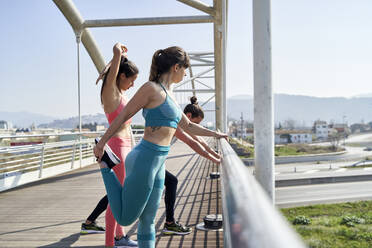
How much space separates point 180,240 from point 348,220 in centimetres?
2035

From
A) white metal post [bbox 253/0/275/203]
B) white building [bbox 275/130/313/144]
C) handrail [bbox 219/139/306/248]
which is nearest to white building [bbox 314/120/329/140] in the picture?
white building [bbox 275/130/313/144]

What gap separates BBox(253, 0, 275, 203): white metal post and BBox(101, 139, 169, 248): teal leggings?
54 cm

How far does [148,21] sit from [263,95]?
8.50 metres

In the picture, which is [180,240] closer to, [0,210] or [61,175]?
[0,210]

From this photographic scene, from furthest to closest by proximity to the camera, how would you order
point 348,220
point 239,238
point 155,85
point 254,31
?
point 348,220 → point 254,31 → point 155,85 → point 239,238

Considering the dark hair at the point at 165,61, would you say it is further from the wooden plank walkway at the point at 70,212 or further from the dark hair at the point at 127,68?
the wooden plank walkway at the point at 70,212

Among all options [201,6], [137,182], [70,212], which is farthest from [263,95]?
[201,6]

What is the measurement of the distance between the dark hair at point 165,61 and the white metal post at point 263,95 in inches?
16.6

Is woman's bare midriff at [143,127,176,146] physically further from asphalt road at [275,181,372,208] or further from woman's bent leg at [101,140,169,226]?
asphalt road at [275,181,372,208]

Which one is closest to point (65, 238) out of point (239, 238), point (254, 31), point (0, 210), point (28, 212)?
point (28, 212)

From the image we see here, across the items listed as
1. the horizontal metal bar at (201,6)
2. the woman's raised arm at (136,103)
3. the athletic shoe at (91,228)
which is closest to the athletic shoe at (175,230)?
the athletic shoe at (91,228)

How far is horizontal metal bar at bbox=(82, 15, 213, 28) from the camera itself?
9.73 m

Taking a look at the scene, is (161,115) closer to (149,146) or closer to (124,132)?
(149,146)

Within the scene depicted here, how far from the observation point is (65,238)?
304 cm
